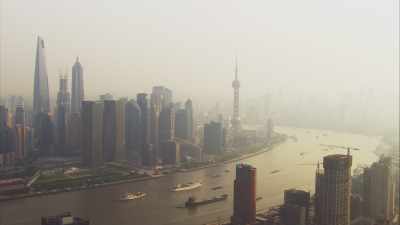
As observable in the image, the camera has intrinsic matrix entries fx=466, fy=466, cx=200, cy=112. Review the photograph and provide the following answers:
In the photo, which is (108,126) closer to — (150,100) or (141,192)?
(150,100)

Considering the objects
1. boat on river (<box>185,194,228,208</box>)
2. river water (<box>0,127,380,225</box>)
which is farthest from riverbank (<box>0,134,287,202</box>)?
boat on river (<box>185,194,228,208</box>)

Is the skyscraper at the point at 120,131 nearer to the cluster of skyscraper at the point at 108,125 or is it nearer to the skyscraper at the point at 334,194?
the cluster of skyscraper at the point at 108,125

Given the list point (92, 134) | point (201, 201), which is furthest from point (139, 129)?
point (201, 201)

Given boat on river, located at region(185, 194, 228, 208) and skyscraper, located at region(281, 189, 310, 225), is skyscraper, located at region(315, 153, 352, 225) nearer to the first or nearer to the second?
skyscraper, located at region(281, 189, 310, 225)

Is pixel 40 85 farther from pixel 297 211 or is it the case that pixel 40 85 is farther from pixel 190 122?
pixel 190 122

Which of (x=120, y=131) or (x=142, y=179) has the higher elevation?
(x=120, y=131)

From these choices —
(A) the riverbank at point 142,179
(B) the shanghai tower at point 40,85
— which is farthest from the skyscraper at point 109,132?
(B) the shanghai tower at point 40,85
